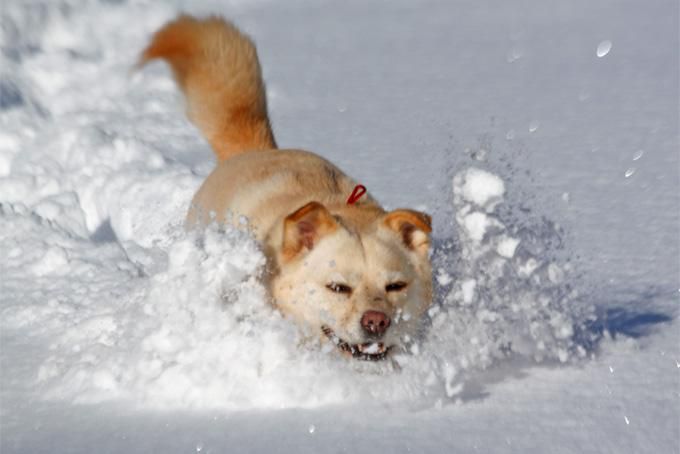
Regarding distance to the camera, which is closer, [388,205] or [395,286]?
[395,286]

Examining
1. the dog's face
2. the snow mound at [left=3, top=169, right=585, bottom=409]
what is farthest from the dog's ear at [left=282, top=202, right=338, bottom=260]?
the snow mound at [left=3, top=169, right=585, bottom=409]

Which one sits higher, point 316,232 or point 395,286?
point 316,232

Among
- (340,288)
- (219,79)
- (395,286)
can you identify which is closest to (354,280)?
(340,288)

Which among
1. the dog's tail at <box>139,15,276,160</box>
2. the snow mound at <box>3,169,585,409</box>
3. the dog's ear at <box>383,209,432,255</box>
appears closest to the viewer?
the snow mound at <box>3,169,585,409</box>

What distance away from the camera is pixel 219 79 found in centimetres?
509

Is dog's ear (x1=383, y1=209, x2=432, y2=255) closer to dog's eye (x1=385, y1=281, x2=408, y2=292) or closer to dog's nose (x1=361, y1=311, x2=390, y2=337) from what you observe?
dog's eye (x1=385, y1=281, x2=408, y2=292)

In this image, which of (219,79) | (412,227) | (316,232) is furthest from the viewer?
(219,79)

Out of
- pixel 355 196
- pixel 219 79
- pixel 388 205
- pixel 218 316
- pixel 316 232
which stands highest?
pixel 219 79

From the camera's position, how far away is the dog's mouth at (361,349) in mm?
3578

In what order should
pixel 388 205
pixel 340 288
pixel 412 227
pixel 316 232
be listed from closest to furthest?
pixel 340 288 → pixel 316 232 → pixel 412 227 → pixel 388 205

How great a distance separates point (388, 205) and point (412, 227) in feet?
5.87

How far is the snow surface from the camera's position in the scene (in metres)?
3.22

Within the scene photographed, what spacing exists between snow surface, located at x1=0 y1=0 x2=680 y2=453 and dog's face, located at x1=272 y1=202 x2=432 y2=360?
0.08m

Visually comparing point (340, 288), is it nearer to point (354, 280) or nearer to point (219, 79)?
point (354, 280)
